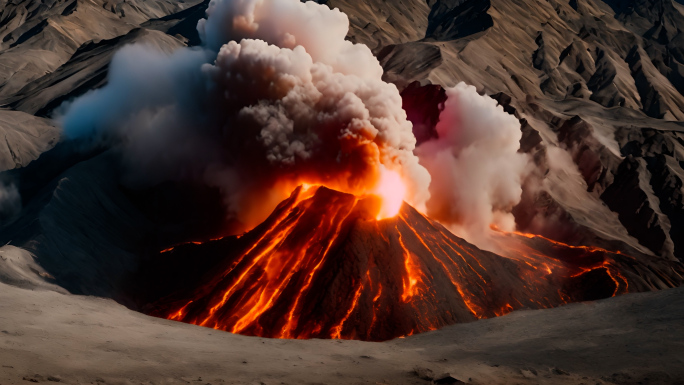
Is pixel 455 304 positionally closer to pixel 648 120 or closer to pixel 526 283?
pixel 526 283

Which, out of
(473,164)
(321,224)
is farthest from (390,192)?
(473,164)

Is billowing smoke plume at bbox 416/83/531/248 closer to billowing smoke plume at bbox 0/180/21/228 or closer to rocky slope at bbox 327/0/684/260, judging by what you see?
rocky slope at bbox 327/0/684/260

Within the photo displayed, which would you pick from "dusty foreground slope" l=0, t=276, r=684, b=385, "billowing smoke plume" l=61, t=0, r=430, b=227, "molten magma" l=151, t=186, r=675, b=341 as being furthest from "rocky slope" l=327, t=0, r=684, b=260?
"dusty foreground slope" l=0, t=276, r=684, b=385

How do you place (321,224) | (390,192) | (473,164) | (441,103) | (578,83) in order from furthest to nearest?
1. (578,83)
2. (441,103)
3. (473,164)
4. (390,192)
5. (321,224)

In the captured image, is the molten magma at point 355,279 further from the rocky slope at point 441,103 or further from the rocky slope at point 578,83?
the rocky slope at point 578,83

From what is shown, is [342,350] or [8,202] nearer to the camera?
[342,350]

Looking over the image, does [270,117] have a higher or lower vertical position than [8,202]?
higher

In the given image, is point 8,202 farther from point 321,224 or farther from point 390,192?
point 390,192
